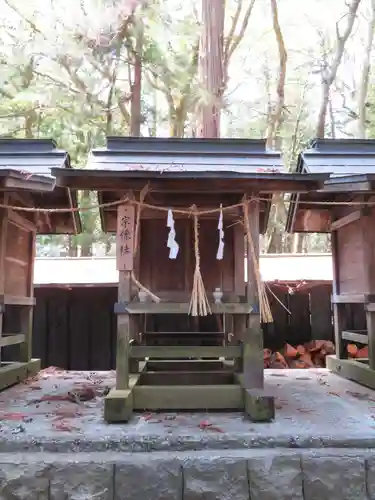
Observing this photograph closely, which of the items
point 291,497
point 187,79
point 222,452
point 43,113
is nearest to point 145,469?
point 222,452

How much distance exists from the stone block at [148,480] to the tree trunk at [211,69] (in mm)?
7445

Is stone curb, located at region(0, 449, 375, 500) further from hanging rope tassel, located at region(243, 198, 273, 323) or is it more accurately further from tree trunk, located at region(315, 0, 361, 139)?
tree trunk, located at region(315, 0, 361, 139)

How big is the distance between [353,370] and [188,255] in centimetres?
307

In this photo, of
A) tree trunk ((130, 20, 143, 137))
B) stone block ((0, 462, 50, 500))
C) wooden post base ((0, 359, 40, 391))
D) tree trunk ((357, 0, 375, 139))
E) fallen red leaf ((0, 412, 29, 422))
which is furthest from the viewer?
tree trunk ((357, 0, 375, 139))

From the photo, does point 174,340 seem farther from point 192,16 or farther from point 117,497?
point 192,16

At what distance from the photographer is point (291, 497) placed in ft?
12.0

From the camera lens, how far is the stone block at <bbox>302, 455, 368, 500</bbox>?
368 centimetres

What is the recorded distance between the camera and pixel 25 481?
141 inches

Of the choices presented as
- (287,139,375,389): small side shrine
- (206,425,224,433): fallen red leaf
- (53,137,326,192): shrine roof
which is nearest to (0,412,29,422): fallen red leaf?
(206,425,224,433): fallen red leaf

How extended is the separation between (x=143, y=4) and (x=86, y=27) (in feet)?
4.65

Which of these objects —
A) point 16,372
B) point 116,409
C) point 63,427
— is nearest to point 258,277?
point 116,409

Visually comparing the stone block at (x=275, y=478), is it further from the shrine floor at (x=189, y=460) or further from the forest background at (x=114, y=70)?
the forest background at (x=114, y=70)

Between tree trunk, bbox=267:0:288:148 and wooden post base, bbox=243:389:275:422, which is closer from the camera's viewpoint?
wooden post base, bbox=243:389:275:422

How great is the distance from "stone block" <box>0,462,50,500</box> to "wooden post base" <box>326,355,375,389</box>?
4328mm
